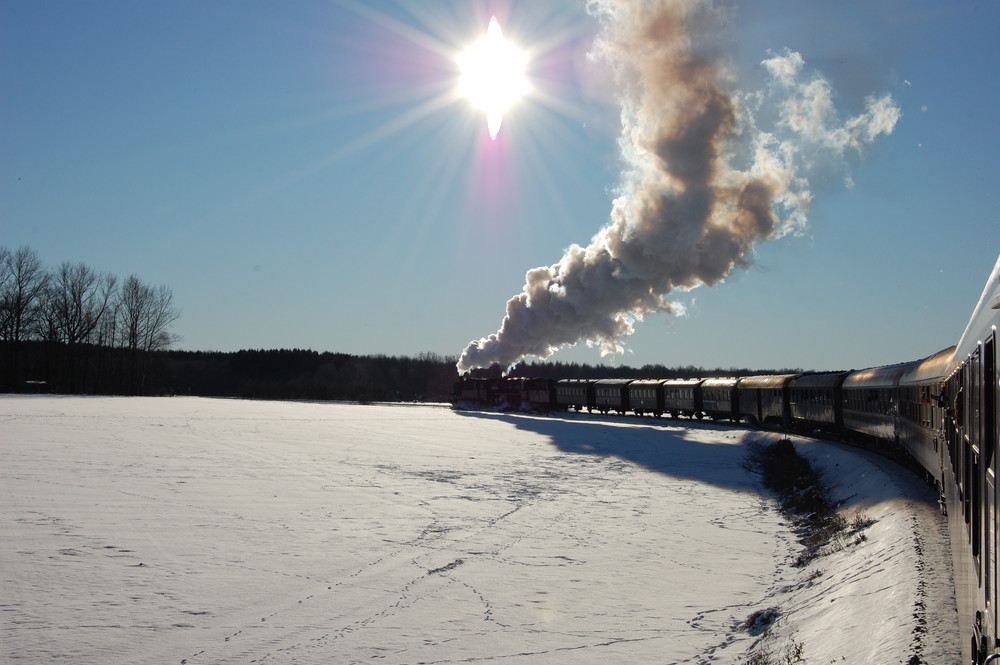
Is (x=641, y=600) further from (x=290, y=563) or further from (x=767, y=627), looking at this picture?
(x=290, y=563)

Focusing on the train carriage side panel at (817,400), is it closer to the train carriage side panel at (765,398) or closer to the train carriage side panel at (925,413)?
the train carriage side panel at (765,398)

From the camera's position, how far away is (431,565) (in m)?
14.1

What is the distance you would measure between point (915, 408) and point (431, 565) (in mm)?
11893

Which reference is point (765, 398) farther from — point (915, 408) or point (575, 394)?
point (575, 394)

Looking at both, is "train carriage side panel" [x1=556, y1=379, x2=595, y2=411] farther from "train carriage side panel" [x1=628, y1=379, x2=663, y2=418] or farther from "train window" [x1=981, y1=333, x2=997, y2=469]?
"train window" [x1=981, y1=333, x2=997, y2=469]

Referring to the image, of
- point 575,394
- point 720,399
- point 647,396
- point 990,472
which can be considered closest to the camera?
point 990,472

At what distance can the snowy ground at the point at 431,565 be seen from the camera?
32.3ft

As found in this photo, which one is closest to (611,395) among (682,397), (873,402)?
(682,397)

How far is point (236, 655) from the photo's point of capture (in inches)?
371

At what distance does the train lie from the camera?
4715 millimetres

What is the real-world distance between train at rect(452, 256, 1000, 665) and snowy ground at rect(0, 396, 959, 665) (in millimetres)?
1292

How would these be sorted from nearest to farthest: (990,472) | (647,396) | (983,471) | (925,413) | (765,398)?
(990,472) < (983,471) < (925,413) < (765,398) < (647,396)

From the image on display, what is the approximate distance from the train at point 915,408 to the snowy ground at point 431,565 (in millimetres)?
1292

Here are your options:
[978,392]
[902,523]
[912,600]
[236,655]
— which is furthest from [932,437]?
[236,655]
